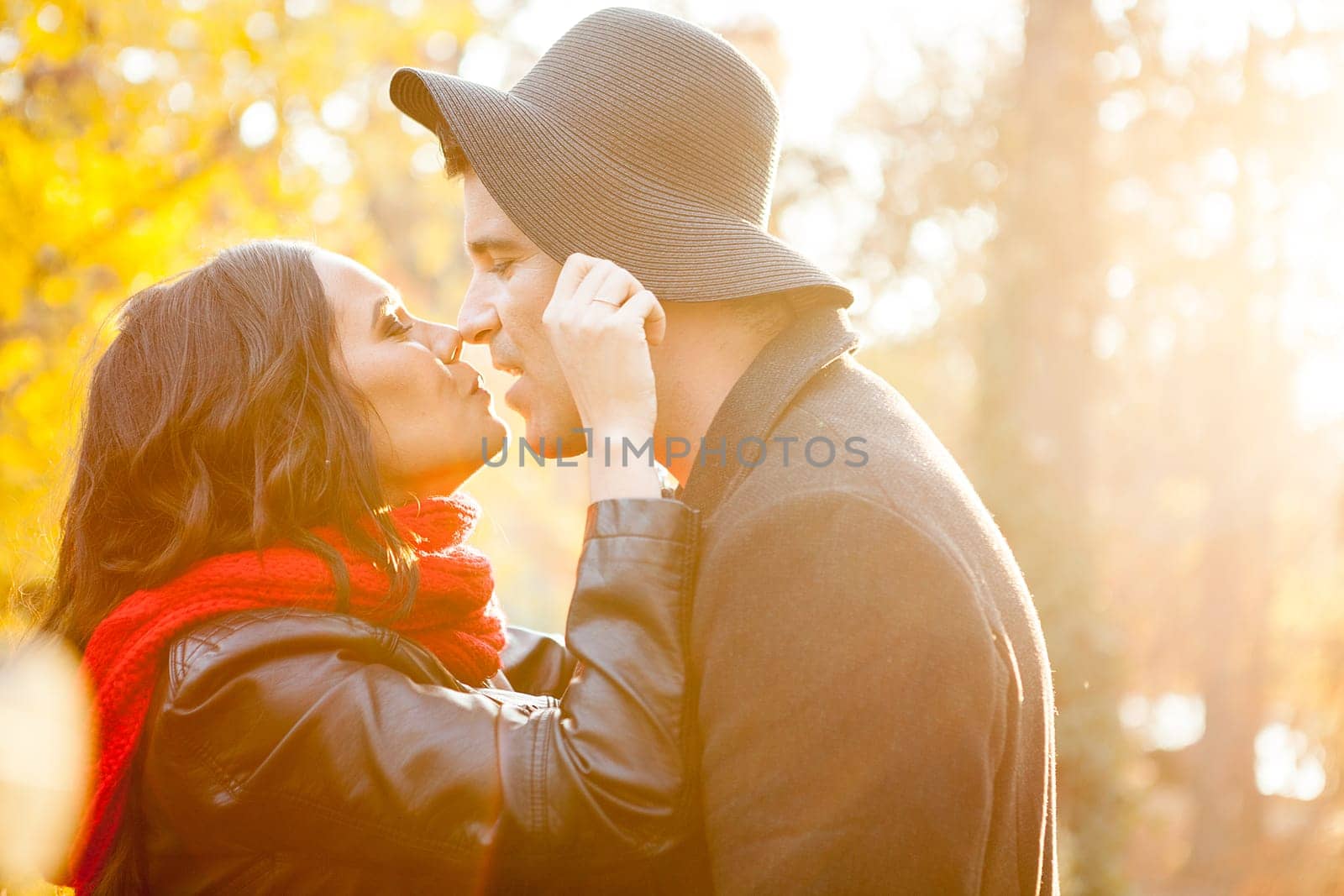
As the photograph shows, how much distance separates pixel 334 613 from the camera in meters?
2.15

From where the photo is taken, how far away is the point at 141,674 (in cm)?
201

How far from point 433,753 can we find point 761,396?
2.81ft

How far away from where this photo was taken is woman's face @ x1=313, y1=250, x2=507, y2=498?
8.33 feet

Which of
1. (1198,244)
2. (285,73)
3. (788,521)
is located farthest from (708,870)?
(1198,244)

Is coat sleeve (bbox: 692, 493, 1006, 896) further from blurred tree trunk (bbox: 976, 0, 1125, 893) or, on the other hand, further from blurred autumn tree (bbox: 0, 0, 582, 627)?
blurred tree trunk (bbox: 976, 0, 1125, 893)

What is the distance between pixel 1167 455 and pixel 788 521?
1682 centimetres

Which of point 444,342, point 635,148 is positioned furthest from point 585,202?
point 444,342

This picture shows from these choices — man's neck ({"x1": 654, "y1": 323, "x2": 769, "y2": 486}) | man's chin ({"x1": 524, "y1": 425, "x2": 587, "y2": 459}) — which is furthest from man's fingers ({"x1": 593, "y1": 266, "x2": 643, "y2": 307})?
man's chin ({"x1": 524, "y1": 425, "x2": 587, "y2": 459})

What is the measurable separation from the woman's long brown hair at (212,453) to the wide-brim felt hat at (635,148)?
1.84ft

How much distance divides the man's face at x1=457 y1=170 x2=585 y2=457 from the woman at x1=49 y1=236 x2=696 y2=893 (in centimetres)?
16

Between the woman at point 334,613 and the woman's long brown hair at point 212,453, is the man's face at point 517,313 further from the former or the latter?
the woman's long brown hair at point 212,453

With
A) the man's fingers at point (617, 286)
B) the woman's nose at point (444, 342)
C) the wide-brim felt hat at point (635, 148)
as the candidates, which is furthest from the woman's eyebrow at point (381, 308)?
the man's fingers at point (617, 286)

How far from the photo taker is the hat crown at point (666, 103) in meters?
2.40

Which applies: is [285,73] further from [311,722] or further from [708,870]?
[708,870]
